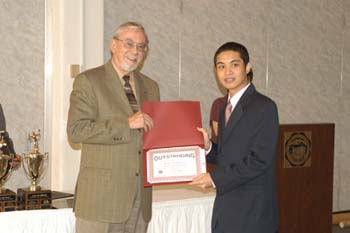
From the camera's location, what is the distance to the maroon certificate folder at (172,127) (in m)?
2.66

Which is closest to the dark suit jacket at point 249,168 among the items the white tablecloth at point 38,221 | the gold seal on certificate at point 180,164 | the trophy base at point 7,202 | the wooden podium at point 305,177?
the gold seal on certificate at point 180,164

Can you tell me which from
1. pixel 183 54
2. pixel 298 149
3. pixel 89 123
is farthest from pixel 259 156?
pixel 183 54

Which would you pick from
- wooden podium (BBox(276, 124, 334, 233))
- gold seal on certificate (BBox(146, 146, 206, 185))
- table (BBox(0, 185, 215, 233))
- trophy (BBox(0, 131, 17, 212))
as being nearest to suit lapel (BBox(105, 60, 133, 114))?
gold seal on certificate (BBox(146, 146, 206, 185))

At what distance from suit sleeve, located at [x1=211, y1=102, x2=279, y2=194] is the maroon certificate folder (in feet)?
1.18

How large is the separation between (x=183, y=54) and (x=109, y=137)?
3.40 meters

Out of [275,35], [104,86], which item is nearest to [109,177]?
[104,86]

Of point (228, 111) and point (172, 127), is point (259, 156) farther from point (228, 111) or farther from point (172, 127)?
point (172, 127)

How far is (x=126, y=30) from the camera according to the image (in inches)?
104

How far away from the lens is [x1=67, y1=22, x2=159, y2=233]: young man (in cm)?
256

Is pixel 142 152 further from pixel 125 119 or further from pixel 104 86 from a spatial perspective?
pixel 104 86

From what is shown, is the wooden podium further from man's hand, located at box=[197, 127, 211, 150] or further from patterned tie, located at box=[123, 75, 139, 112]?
patterned tie, located at box=[123, 75, 139, 112]

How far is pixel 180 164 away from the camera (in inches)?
108

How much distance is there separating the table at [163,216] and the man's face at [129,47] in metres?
0.93

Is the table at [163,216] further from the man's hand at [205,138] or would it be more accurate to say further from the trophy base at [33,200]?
the man's hand at [205,138]
